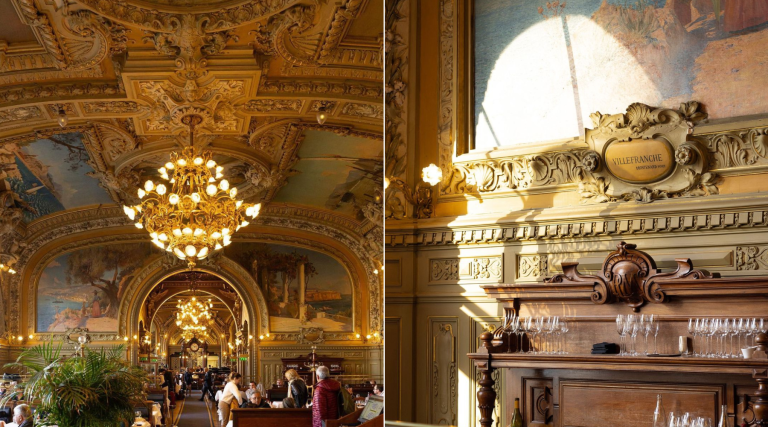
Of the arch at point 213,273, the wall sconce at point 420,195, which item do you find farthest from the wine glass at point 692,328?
the arch at point 213,273

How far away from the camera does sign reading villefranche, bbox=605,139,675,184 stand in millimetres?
5801

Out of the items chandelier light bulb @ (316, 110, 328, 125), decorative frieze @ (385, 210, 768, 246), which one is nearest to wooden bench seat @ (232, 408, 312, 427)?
decorative frieze @ (385, 210, 768, 246)

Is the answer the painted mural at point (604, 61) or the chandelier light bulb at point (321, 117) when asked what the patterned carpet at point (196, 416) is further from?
the painted mural at point (604, 61)

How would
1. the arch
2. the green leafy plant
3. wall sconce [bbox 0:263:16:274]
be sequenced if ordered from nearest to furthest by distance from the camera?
the green leafy plant < wall sconce [bbox 0:263:16:274] < the arch

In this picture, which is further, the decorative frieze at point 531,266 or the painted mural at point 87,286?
the painted mural at point 87,286

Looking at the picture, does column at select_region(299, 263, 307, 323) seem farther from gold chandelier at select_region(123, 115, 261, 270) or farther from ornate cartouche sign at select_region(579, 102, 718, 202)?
ornate cartouche sign at select_region(579, 102, 718, 202)

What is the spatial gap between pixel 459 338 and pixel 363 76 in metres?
3.70

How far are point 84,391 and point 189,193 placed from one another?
3.85 metres

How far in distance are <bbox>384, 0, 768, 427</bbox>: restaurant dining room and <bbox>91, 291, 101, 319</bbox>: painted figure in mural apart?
1337 cm

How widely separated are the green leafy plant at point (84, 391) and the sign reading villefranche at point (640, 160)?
4.71 metres

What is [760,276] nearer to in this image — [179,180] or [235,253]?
[179,180]

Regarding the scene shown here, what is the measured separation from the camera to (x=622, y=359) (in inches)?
202

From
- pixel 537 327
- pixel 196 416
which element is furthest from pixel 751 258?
pixel 196 416

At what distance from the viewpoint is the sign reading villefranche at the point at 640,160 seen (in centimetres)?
580
